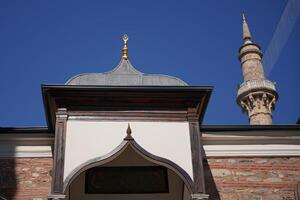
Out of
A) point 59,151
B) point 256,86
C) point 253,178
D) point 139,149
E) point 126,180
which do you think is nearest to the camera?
point 59,151

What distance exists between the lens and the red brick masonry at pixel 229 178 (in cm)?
789

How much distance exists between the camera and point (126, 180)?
A: 8391 mm

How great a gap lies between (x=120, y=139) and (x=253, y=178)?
2607 millimetres

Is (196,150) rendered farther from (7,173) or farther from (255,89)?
(255,89)

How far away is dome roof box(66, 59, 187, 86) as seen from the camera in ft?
25.6

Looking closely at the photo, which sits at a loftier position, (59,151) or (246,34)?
(246,34)

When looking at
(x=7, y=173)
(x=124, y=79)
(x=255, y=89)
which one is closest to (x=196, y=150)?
(x=124, y=79)

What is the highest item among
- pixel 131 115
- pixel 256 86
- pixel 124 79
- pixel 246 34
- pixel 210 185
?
pixel 246 34

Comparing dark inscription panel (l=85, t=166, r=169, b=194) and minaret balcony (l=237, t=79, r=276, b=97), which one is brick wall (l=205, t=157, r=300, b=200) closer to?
dark inscription panel (l=85, t=166, r=169, b=194)

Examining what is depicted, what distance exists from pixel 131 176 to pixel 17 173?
6.35 feet

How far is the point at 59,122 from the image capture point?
7164mm

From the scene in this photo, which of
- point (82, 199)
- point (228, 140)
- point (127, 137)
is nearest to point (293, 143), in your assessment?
point (228, 140)

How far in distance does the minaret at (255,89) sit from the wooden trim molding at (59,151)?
14492 mm

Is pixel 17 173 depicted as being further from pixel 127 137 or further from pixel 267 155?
pixel 267 155
